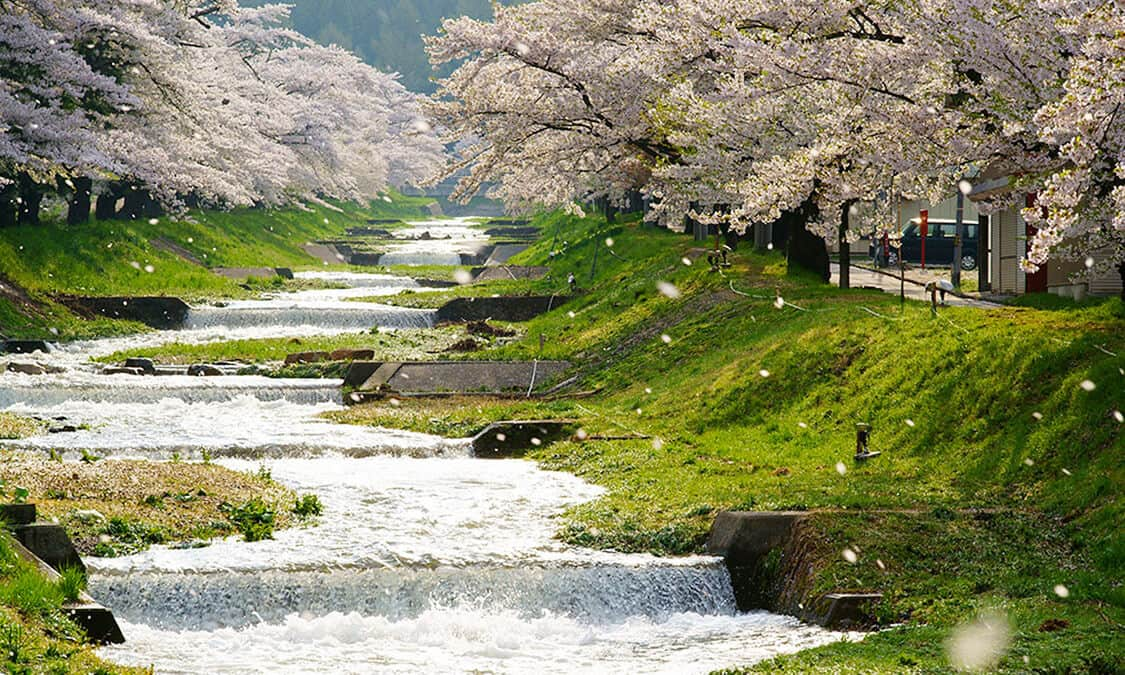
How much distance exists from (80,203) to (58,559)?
40405mm

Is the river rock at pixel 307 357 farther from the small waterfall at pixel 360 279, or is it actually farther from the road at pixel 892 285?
the small waterfall at pixel 360 279

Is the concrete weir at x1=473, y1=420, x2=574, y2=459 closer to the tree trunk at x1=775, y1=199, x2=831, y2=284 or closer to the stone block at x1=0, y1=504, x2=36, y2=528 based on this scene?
the tree trunk at x1=775, y1=199, x2=831, y2=284

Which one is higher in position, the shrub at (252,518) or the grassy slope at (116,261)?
the grassy slope at (116,261)

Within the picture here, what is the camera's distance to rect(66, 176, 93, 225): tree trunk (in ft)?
168

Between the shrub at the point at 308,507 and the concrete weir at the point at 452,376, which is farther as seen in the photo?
the concrete weir at the point at 452,376

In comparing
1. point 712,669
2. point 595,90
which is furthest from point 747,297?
point 712,669

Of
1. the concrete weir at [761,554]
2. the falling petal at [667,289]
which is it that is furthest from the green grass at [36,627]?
the falling petal at [667,289]

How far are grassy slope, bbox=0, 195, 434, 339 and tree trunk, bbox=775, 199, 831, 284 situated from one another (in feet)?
66.2

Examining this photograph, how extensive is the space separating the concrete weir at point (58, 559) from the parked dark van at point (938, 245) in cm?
4550

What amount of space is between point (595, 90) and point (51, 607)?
74.3ft

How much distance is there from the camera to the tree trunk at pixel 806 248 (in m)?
33.9

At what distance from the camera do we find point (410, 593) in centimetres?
1524

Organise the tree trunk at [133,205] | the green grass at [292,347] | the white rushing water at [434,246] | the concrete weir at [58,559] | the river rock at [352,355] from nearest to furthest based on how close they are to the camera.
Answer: the concrete weir at [58,559] < the river rock at [352,355] < the green grass at [292,347] < the tree trunk at [133,205] < the white rushing water at [434,246]

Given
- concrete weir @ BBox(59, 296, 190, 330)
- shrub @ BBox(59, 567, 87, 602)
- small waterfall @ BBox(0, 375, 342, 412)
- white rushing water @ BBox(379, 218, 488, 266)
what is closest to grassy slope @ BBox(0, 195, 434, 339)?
concrete weir @ BBox(59, 296, 190, 330)
